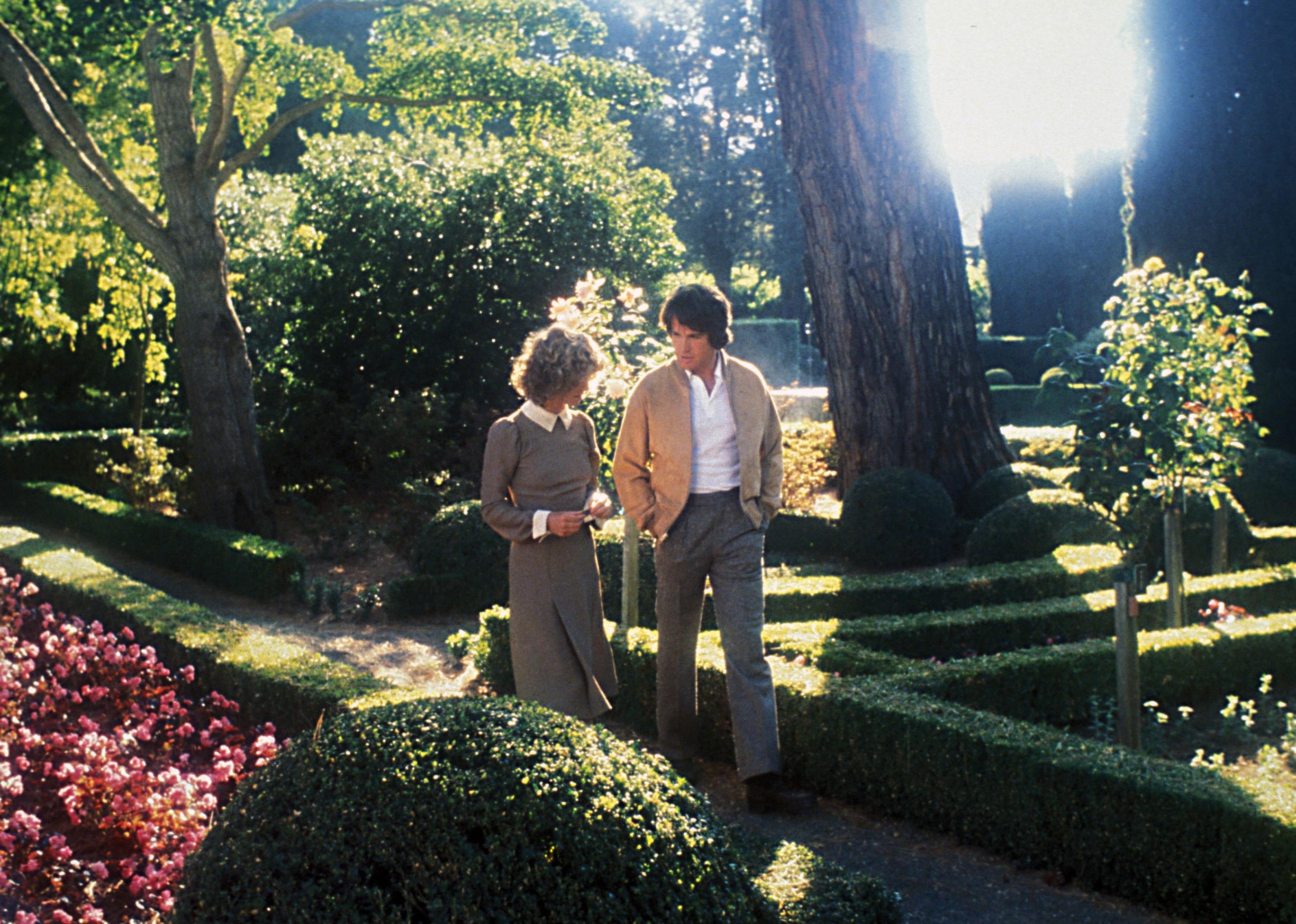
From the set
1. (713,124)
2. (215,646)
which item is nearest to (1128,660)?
(215,646)

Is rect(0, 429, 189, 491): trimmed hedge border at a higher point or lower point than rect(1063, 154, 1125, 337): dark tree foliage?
lower

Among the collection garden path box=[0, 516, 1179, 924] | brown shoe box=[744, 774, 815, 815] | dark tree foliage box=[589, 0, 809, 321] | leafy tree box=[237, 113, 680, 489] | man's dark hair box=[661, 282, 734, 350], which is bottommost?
garden path box=[0, 516, 1179, 924]

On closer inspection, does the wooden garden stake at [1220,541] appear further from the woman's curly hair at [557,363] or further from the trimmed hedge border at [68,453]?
the trimmed hedge border at [68,453]

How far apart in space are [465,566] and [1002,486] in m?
4.67

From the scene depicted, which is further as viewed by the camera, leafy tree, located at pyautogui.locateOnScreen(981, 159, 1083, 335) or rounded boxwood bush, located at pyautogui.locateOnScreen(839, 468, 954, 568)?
leafy tree, located at pyautogui.locateOnScreen(981, 159, 1083, 335)

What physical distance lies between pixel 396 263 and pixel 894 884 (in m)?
11.4

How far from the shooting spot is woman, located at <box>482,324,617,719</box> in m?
4.01

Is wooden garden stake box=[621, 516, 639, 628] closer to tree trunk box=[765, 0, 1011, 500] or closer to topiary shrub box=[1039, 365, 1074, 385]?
topiary shrub box=[1039, 365, 1074, 385]

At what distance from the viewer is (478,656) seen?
638cm

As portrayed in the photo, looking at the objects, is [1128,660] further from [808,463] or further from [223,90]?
[223,90]

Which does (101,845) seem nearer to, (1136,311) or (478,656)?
(478,656)

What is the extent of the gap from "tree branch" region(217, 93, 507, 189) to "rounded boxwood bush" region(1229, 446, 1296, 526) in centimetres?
878

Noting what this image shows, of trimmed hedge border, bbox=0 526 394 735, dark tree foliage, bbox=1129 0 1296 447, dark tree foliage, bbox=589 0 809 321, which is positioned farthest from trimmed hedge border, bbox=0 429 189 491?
dark tree foliage, bbox=589 0 809 321

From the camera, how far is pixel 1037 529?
8188mm
